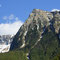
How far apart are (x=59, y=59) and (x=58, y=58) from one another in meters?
3.15

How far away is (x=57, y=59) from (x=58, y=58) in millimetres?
2090

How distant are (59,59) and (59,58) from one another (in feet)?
8.33

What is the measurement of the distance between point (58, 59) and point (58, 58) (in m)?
1.58

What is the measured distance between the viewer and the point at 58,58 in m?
164

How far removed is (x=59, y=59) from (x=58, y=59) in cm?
169

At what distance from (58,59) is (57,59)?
30.0 inches

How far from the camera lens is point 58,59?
163 meters

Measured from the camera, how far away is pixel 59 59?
16138 centimetres

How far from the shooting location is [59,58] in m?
164
